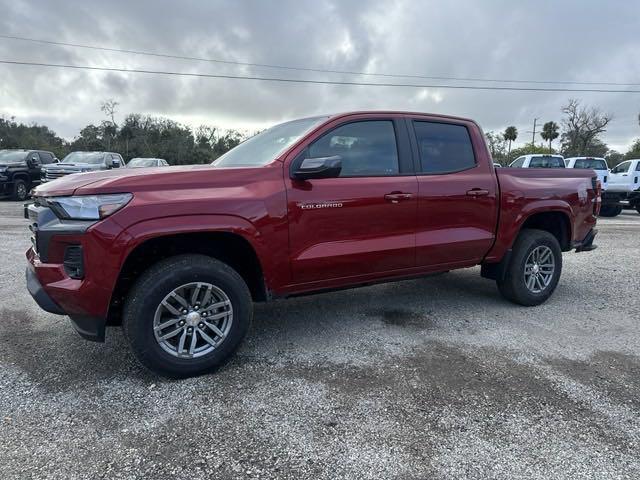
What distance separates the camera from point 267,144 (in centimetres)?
408

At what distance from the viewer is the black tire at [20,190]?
16516 millimetres

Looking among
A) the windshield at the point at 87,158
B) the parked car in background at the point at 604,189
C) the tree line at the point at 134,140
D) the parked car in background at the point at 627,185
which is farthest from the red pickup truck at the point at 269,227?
the tree line at the point at 134,140

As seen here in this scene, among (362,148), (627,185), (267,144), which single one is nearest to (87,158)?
(267,144)

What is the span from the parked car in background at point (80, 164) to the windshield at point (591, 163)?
18166mm

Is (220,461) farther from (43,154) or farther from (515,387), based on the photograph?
(43,154)

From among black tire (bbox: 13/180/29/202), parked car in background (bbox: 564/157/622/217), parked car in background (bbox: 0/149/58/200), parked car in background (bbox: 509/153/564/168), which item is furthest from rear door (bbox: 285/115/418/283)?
black tire (bbox: 13/180/29/202)

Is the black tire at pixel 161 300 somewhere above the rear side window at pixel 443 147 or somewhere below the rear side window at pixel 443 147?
below

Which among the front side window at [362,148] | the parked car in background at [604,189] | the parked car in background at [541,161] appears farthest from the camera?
the parked car in background at [541,161]

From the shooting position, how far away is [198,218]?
308 cm

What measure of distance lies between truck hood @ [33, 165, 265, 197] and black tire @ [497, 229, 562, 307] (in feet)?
9.58

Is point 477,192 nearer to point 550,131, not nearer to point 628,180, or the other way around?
point 628,180

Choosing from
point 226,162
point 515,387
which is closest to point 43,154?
point 226,162

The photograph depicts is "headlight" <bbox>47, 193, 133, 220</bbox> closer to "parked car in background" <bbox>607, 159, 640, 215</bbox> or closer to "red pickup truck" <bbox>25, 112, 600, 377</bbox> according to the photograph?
"red pickup truck" <bbox>25, 112, 600, 377</bbox>

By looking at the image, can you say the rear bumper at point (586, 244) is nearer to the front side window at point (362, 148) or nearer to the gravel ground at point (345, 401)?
the gravel ground at point (345, 401)
